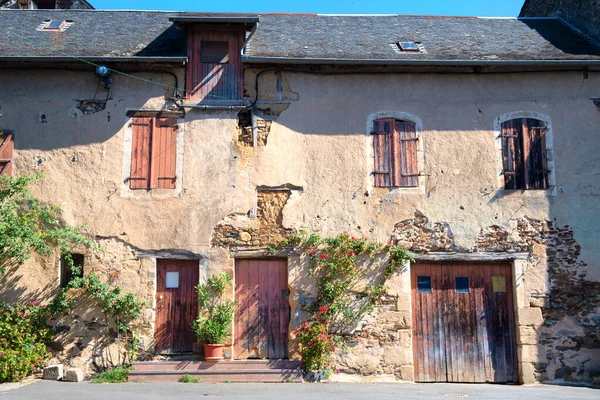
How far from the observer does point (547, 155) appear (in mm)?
9539

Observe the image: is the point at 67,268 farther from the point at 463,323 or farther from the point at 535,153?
the point at 535,153

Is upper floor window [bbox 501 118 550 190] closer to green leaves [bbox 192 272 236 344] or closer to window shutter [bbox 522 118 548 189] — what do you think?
window shutter [bbox 522 118 548 189]

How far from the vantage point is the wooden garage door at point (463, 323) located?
9.11m

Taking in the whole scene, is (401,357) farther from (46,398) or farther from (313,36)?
(313,36)

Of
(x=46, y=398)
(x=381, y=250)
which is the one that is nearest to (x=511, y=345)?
(x=381, y=250)

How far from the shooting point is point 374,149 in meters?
9.57

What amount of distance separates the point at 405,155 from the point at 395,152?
0.17 m

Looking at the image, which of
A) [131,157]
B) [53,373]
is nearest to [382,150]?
[131,157]

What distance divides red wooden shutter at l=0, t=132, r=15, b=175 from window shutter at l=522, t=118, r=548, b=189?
803 centimetres

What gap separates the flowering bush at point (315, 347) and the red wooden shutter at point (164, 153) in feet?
9.93

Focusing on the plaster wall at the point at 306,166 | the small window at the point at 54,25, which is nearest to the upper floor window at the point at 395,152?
the plaster wall at the point at 306,166

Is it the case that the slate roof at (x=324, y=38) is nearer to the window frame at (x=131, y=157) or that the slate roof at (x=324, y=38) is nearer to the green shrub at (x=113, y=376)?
the window frame at (x=131, y=157)

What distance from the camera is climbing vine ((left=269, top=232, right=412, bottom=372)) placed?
9.00m

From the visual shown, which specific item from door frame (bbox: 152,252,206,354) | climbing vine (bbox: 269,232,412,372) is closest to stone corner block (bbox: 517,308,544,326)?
climbing vine (bbox: 269,232,412,372)
